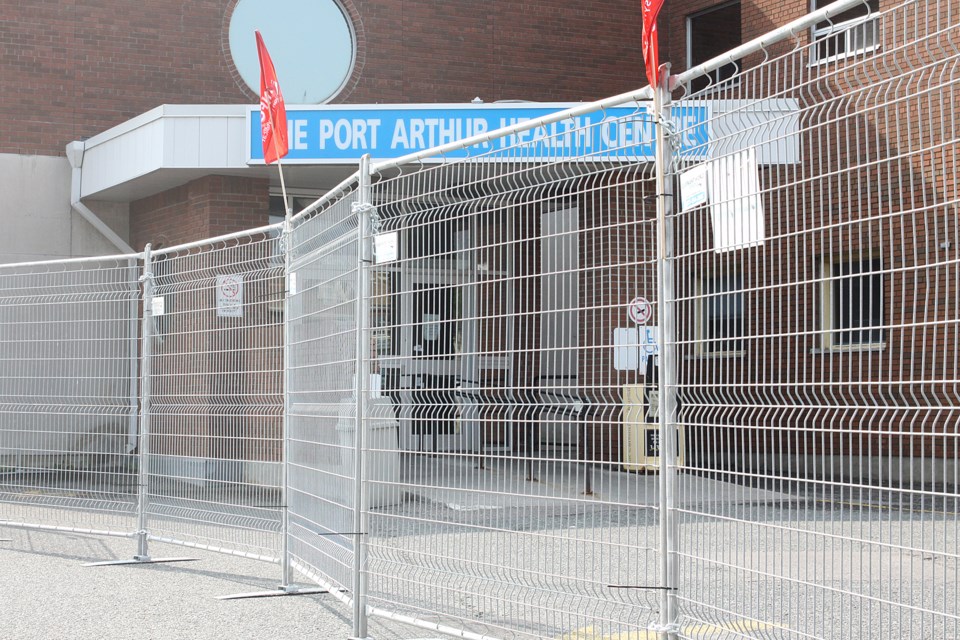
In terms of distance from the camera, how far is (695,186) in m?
4.15

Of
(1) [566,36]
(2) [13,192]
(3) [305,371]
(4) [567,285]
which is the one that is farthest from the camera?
(1) [566,36]

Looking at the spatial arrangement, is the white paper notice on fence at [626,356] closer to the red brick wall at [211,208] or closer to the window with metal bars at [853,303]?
the window with metal bars at [853,303]

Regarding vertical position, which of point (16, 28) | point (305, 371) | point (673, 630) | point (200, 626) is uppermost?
point (16, 28)

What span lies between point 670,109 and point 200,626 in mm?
3977

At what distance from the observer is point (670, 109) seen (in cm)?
441

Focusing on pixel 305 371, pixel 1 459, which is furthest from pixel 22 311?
pixel 305 371

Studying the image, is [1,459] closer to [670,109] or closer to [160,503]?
[160,503]

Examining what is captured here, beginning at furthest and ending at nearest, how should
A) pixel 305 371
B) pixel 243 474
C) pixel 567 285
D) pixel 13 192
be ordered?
pixel 13 192 → pixel 243 474 → pixel 305 371 → pixel 567 285

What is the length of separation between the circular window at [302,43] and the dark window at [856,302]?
15.1 meters

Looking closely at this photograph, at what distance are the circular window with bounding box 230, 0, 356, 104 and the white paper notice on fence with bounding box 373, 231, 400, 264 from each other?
12.5m

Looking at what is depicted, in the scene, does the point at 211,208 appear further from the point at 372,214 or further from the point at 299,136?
the point at 372,214

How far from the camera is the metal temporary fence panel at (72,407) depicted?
365 inches

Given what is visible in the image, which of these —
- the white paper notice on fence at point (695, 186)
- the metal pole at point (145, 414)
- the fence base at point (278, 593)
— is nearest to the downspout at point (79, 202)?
the metal pole at point (145, 414)

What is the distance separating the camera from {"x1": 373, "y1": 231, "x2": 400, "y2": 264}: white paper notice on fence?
18.8ft
